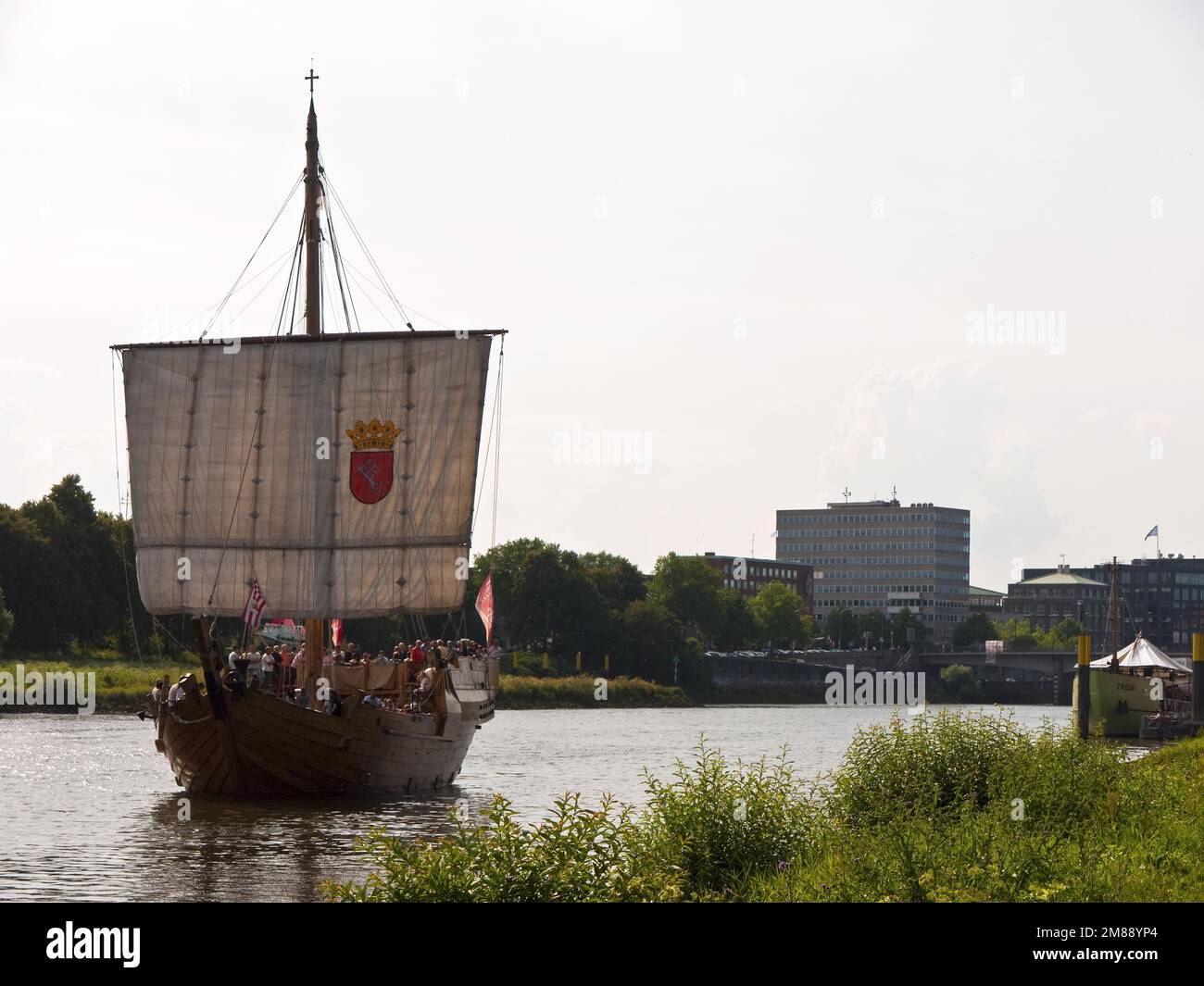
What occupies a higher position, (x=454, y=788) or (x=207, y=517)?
(x=207, y=517)

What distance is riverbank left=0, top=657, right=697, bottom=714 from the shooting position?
86.5 m

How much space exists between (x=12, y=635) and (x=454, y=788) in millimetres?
64785

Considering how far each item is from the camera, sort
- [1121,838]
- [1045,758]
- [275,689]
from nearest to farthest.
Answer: [1121,838] → [1045,758] → [275,689]

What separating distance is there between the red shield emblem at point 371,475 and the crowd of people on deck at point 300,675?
456 centimetres

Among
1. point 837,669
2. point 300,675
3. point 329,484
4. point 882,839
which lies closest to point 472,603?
point 837,669

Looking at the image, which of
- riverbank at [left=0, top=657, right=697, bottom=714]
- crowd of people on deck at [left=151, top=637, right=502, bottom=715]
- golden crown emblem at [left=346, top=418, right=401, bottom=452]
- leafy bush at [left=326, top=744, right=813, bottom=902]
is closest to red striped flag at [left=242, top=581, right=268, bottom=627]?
crowd of people on deck at [left=151, top=637, right=502, bottom=715]

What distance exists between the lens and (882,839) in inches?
779

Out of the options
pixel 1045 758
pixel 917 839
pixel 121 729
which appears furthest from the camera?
pixel 121 729

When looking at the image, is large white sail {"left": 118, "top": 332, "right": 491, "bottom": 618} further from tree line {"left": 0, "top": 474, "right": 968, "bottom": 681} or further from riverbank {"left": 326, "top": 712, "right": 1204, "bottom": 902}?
riverbank {"left": 326, "top": 712, "right": 1204, "bottom": 902}

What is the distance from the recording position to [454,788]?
4819cm

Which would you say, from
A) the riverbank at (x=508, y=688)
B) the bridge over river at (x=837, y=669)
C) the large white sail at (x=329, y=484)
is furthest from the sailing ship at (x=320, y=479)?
the bridge over river at (x=837, y=669)
